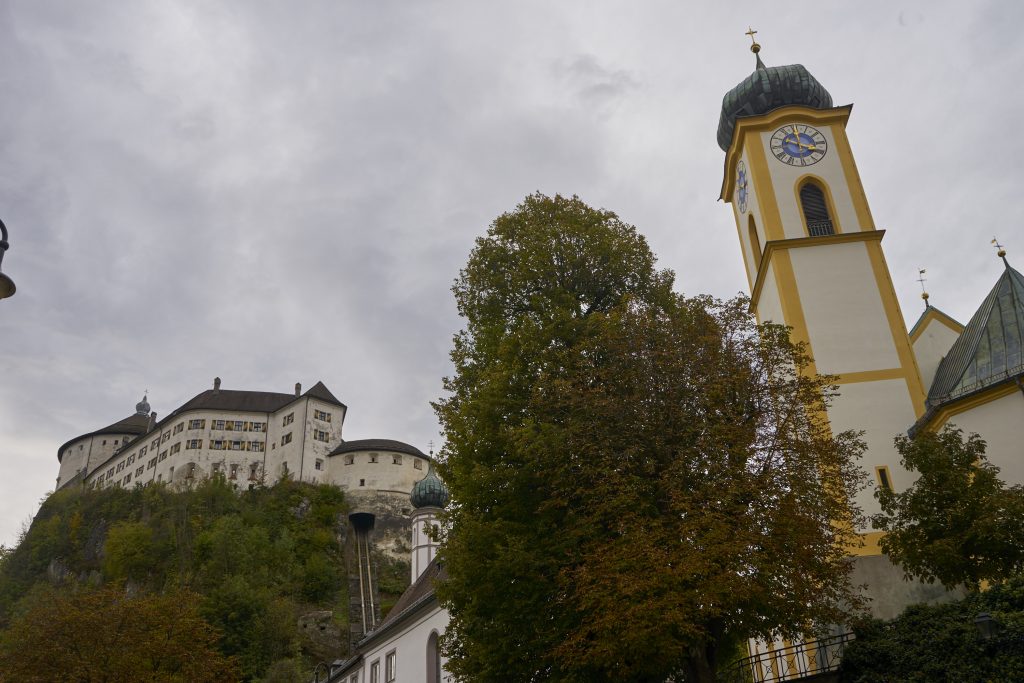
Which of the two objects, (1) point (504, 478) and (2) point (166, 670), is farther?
(2) point (166, 670)

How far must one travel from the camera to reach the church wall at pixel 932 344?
26469 mm

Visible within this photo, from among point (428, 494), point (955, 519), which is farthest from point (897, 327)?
point (428, 494)

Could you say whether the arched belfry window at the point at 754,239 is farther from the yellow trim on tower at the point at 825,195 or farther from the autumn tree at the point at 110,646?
the autumn tree at the point at 110,646

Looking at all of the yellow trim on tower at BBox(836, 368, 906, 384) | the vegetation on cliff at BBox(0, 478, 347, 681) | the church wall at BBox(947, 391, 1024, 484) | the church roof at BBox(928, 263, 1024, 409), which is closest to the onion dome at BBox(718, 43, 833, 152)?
the church roof at BBox(928, 263, 1024, 409)

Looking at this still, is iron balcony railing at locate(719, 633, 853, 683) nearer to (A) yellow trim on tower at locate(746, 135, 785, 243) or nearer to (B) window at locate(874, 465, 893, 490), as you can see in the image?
(B) window at locate(874, 465, 893, 490)

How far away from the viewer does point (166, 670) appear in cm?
3167

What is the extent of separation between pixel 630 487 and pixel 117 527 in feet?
216

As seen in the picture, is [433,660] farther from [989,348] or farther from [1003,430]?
[989,348]

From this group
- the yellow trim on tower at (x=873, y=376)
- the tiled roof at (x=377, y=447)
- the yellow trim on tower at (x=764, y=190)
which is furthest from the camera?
the tiled roof at (x=377, y=447)

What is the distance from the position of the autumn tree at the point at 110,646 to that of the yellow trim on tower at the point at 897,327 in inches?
942

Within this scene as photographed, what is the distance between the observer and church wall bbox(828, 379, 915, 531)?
74.3 feet

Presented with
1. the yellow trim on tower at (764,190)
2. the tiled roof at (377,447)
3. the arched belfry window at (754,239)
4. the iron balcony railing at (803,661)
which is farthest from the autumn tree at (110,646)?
the tiled roof at (377,447)

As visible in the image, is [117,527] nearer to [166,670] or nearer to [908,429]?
[166,670]

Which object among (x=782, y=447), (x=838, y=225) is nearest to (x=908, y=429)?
(x=838, y=225)
